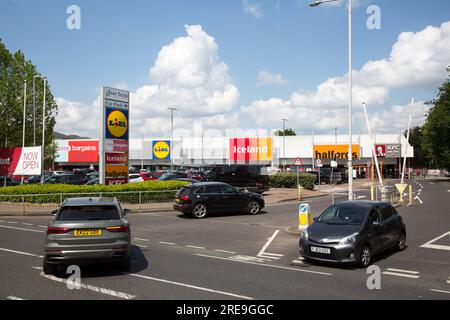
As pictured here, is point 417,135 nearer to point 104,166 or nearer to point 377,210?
point 104,166

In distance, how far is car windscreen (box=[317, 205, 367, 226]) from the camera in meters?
11.3

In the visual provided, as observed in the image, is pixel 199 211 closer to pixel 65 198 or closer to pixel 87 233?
pixel 65 198

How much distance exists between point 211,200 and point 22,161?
16.0m

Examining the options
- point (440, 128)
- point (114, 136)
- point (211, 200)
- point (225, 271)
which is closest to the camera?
point (225, 271)

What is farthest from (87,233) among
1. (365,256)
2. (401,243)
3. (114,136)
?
(114,136)

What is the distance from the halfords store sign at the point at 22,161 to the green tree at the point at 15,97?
21.9 ft

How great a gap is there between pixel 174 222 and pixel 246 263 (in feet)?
29.1

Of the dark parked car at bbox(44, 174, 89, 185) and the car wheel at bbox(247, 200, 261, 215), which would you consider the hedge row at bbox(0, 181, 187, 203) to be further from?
the dark parked car at bbox(44, 174, 89, 185)

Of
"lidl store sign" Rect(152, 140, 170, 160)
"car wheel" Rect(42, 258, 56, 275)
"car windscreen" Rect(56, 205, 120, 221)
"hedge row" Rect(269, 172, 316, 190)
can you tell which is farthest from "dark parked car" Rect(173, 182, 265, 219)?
"lidl store sign" Rect(152, 140, 170, 160)

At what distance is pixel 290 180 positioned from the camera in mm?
40688

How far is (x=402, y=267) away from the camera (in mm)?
10789

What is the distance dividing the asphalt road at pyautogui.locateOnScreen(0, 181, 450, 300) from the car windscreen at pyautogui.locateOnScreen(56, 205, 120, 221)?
1193 millimetres

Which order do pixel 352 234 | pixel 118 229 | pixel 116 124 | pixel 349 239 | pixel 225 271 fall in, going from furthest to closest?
pixel 116 124 < pixel 352 234 < pixel 349 239 < pixel 225 271 < pixel 118 229

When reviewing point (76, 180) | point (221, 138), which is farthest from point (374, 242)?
point (221, 138)
